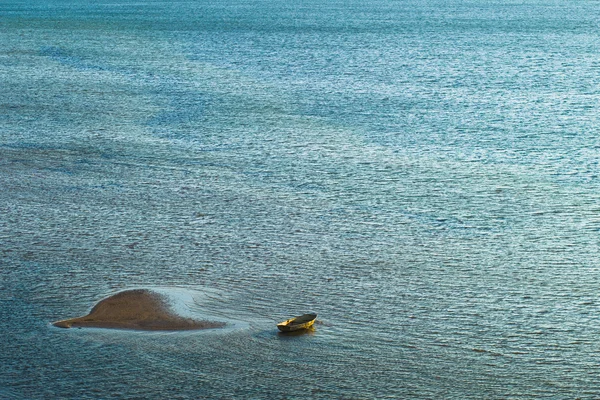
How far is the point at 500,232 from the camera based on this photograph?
15.9 m

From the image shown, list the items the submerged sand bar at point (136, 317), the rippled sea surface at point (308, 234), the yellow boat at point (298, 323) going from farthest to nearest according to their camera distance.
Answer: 1. the submerged sand bar at point (136, 317)
2. the yellow boat at point (298, 323)
3. the rippled sea surface at point (308, 234)

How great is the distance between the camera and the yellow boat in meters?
11.7

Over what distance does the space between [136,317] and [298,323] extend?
7.29 feet

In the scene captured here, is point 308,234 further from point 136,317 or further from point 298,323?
point 136,317

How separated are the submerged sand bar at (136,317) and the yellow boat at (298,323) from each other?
2.87 ft

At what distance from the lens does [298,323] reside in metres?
11.8

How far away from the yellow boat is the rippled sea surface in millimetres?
145

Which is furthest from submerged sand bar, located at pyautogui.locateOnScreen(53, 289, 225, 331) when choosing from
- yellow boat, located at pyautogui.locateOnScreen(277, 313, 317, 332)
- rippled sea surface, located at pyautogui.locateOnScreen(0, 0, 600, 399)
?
yellow boat, located at pyautogui.locateOnScreen(277, 313, 317, 332)

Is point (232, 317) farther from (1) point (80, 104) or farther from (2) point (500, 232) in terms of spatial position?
(1) point (80, 104)

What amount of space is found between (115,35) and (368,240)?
50.9 meters

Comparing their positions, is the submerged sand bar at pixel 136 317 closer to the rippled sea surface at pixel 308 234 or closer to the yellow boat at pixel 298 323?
the rippled sea surface at pixel 308 234

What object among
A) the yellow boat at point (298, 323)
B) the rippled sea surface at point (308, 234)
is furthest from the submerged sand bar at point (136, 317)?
the yellow boat at point (298, 323)

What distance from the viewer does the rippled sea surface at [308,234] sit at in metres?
10.9


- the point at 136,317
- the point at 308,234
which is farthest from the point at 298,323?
the point at 308,234
